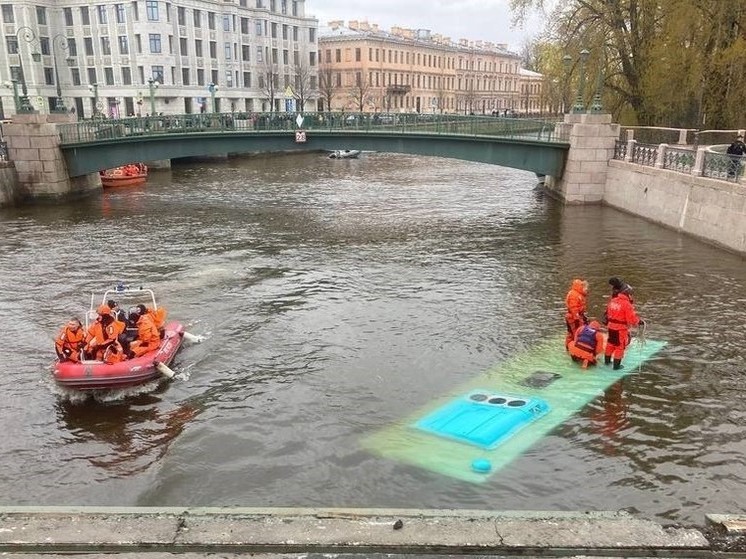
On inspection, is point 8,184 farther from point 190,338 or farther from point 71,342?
point 71,342

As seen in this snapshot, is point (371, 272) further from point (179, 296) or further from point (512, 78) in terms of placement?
point (512, 78)

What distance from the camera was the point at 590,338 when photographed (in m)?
12.2

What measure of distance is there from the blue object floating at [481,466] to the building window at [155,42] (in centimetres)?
6814

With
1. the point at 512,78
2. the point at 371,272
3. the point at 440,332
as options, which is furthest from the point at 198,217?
the point at 512,78

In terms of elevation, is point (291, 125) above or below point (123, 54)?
below

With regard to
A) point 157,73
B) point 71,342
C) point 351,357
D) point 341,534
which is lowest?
point 351,357

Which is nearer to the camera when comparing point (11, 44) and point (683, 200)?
point (683, 200)

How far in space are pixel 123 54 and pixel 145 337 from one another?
64.3 meters

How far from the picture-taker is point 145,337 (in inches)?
497

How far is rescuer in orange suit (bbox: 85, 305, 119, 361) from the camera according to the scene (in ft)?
39.8

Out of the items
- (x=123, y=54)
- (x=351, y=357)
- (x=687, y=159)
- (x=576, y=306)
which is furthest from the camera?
(x=123, y=54)

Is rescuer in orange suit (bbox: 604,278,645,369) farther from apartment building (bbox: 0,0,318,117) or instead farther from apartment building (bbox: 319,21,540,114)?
apartment building (bbox: 319,21,540,114)

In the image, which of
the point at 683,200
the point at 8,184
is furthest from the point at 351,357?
the point at 8,184

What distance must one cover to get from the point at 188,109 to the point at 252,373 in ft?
215
